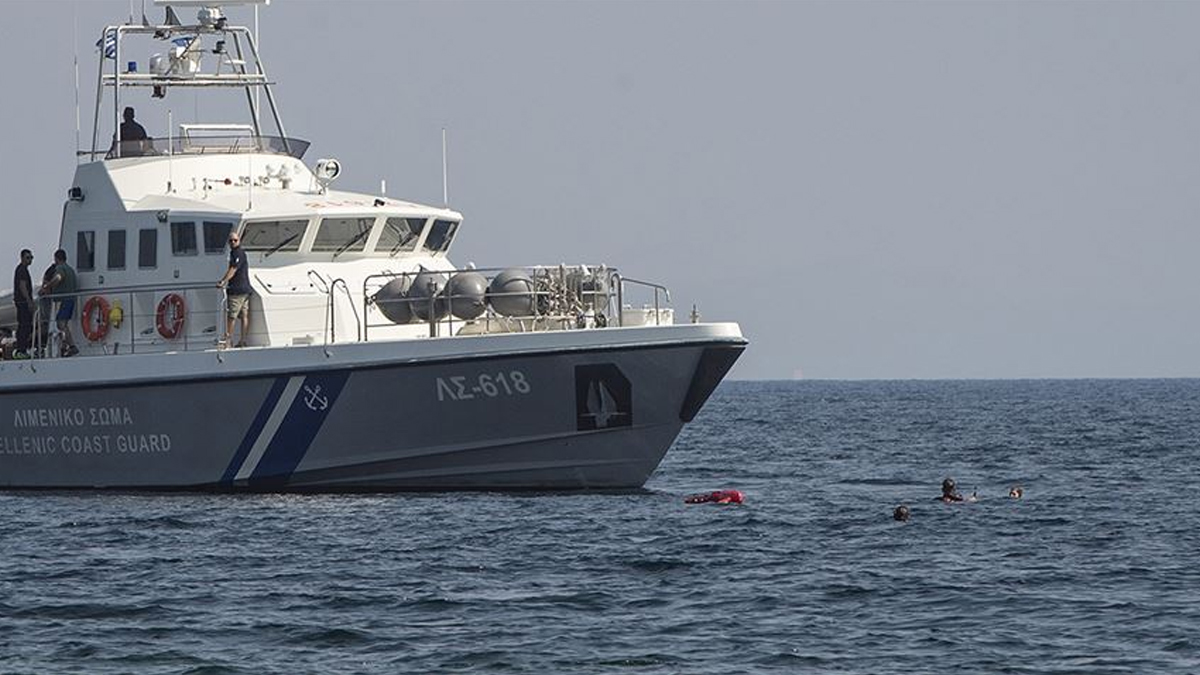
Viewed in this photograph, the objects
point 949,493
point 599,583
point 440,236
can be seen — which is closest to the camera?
point 599,583

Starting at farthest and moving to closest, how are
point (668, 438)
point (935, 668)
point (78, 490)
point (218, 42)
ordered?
point (218, 42)
point (78, 490)
point (668, 438)
point (935, 668)

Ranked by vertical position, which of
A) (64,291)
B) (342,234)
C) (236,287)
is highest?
(342,234)

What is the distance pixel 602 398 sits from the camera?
23.6m

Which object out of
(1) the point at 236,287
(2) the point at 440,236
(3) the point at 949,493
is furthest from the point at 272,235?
(3) the point at 949,493

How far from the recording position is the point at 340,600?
17.4m

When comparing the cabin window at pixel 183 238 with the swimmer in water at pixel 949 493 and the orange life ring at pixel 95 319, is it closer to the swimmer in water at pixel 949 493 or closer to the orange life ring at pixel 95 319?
the orange life ring at pixel 95 319

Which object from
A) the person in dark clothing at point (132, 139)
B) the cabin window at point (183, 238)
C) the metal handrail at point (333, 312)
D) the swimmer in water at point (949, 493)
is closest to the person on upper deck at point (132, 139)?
the person in dark clothing at point (132, 139)

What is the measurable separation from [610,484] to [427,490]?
215 cm

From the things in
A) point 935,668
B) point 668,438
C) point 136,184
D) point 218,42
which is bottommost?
point 935,668

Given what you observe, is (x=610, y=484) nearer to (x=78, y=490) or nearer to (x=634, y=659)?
(x=78, y=490)

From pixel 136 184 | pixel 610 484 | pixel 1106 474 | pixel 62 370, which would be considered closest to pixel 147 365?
pixel 62 370

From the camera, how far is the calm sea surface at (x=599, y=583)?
15.3m

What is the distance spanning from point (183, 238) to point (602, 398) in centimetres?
582

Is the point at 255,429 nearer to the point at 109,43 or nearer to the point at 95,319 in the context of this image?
the point at 95,319
